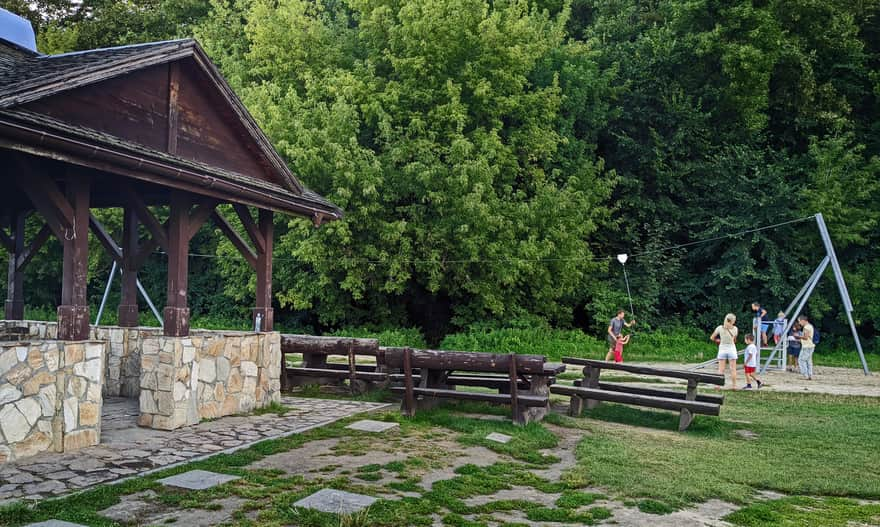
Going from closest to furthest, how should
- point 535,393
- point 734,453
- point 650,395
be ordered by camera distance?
point 734,453 < point 535,393 < point 650,395

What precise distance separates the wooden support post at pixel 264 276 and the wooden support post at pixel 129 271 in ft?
5.78

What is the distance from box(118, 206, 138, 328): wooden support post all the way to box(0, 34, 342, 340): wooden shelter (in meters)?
0.02

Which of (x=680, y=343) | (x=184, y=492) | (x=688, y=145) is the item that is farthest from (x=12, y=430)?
(x=688, y=145)

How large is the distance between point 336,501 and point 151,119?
5.59m

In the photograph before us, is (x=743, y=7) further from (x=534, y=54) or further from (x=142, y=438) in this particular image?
(x=142, y=438)

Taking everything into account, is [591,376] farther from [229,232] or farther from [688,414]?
[229,232]

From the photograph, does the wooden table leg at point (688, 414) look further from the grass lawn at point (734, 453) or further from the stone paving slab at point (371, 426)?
the stone paving slab at point (371, 426)

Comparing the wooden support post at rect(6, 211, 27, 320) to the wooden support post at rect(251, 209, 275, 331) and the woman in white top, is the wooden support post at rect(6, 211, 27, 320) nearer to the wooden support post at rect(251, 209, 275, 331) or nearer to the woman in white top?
the wooden support post at rect(251, 209, 275, 331)

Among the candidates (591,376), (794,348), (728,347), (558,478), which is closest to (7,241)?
(591,376)

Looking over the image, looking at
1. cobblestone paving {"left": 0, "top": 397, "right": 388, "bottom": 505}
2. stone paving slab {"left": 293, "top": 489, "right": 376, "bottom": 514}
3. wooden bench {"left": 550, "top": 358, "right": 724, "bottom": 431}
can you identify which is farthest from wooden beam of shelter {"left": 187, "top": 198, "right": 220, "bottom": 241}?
wooden bench {"left": 550, "top": 358, "right": 724, "bottom": 431}

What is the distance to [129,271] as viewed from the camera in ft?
34.3

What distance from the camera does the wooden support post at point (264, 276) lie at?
34.2 ft

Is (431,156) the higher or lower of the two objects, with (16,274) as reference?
higher

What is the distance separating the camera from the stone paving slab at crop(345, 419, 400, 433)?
8.44m
